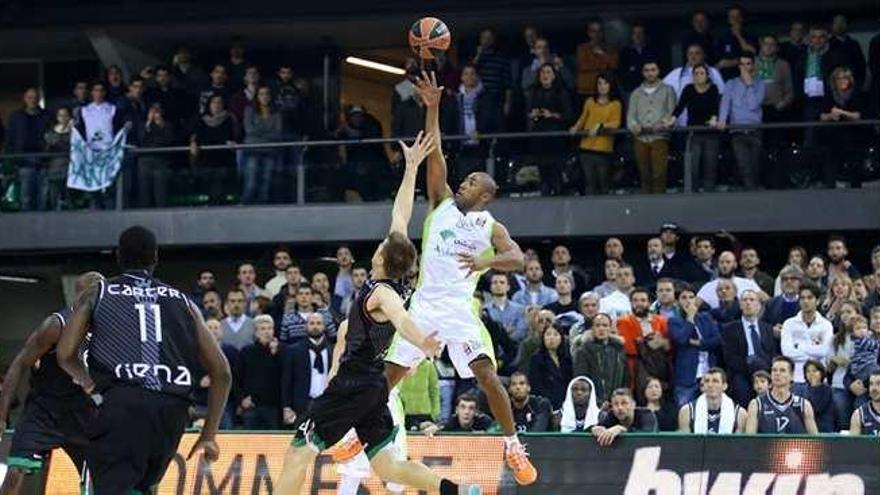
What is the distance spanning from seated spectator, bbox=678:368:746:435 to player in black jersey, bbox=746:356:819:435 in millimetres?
139

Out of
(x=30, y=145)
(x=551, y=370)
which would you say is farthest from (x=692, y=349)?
(x=30, y=145)

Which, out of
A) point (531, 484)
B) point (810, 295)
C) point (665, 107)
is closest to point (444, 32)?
point (531, 484)

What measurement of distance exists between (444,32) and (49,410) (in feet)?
14.2

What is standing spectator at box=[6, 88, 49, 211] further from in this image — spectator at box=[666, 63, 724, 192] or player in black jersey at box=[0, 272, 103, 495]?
player in black jersey at box=[0, 272, 103, 495]

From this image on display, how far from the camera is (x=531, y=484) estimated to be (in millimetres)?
15922

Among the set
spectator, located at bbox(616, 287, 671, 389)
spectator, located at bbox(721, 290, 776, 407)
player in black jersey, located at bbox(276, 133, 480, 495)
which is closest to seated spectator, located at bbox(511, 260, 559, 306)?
spectator, located at bbox(616, 287, 671, 389)

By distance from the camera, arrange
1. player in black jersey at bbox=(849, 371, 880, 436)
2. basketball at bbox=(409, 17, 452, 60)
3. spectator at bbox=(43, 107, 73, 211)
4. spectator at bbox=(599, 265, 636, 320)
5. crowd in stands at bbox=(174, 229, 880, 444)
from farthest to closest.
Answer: spectator at bbox=(43, 107, 73, 211), spectator at bbox=(599, 265, 636, 320), crowd in stands at bbox=(174, 229, 880, 444), player in black jersey at bbox=(849, 371, 880, 436), basketball at bbox=(409, 17, 452, 60)

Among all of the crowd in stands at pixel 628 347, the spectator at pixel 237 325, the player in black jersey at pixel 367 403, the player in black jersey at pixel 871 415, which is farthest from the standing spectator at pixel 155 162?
the player in black jersey at pixel 367 403

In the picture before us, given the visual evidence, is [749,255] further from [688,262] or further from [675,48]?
[675,48]

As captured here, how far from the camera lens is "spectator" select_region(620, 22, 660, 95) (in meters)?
23.4

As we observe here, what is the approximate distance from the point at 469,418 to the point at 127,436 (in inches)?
322

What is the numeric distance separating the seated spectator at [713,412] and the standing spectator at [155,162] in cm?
1051

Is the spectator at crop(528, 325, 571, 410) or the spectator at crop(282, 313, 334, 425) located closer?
the spectator at crop(528, 325, 571, 410)

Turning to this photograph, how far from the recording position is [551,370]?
1858cm
